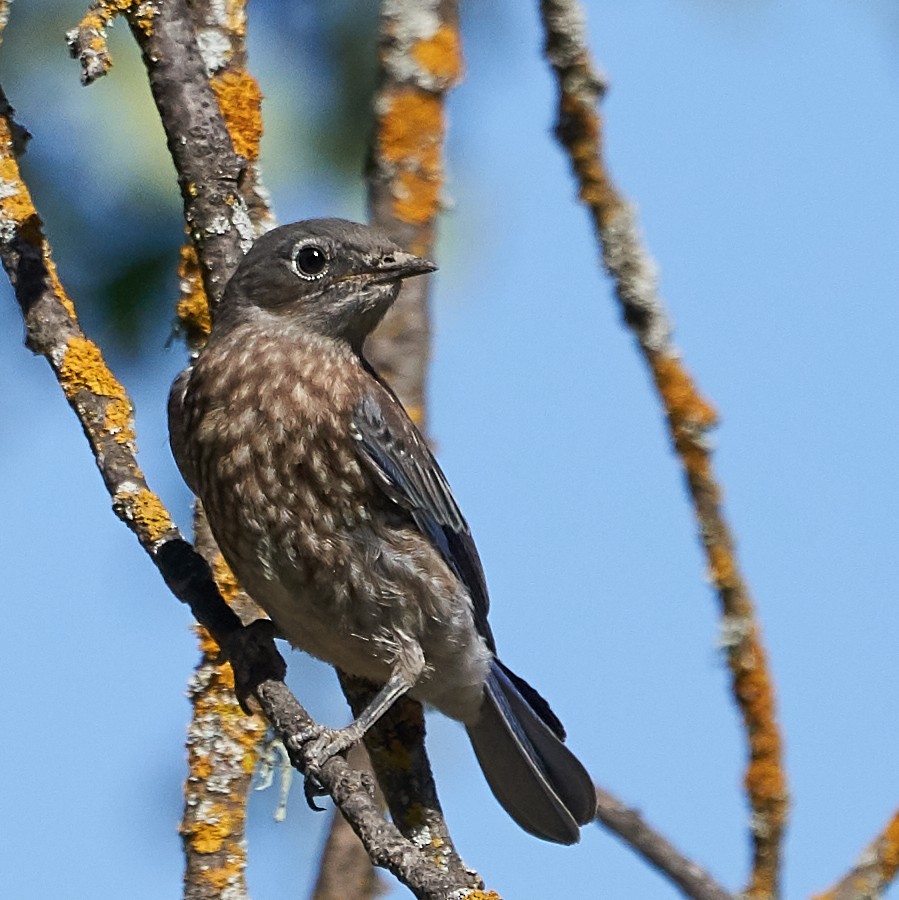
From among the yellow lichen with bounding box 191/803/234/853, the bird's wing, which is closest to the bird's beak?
the bird's wing

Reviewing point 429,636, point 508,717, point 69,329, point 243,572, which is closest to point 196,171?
point 69,329

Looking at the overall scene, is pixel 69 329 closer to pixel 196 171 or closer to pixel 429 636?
pixel 196 171

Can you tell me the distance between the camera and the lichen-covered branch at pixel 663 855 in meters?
4.27

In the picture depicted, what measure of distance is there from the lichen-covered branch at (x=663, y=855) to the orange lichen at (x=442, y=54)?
6.86 feet

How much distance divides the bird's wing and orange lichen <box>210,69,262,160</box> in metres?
0.75

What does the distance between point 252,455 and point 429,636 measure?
0.69m

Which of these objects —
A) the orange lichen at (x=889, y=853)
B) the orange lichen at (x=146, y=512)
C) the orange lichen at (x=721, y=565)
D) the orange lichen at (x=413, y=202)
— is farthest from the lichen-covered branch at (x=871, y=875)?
the orange lichen at (x=413, y=202)

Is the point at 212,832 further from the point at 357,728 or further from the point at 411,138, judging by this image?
the point at 411,138

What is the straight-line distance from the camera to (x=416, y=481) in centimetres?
487

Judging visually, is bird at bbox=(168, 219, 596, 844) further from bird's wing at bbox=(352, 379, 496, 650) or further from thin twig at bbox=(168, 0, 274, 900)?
thin twig at bbox=(168, 0, 274, 900)

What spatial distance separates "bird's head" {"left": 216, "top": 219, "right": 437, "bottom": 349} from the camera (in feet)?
16.0

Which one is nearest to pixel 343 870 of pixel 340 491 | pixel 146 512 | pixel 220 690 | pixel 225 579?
pixel 220 690

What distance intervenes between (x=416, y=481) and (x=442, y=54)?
4.00ft

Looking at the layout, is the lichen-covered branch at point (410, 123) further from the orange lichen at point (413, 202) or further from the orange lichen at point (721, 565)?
the orange lichen at point (721, 565)
